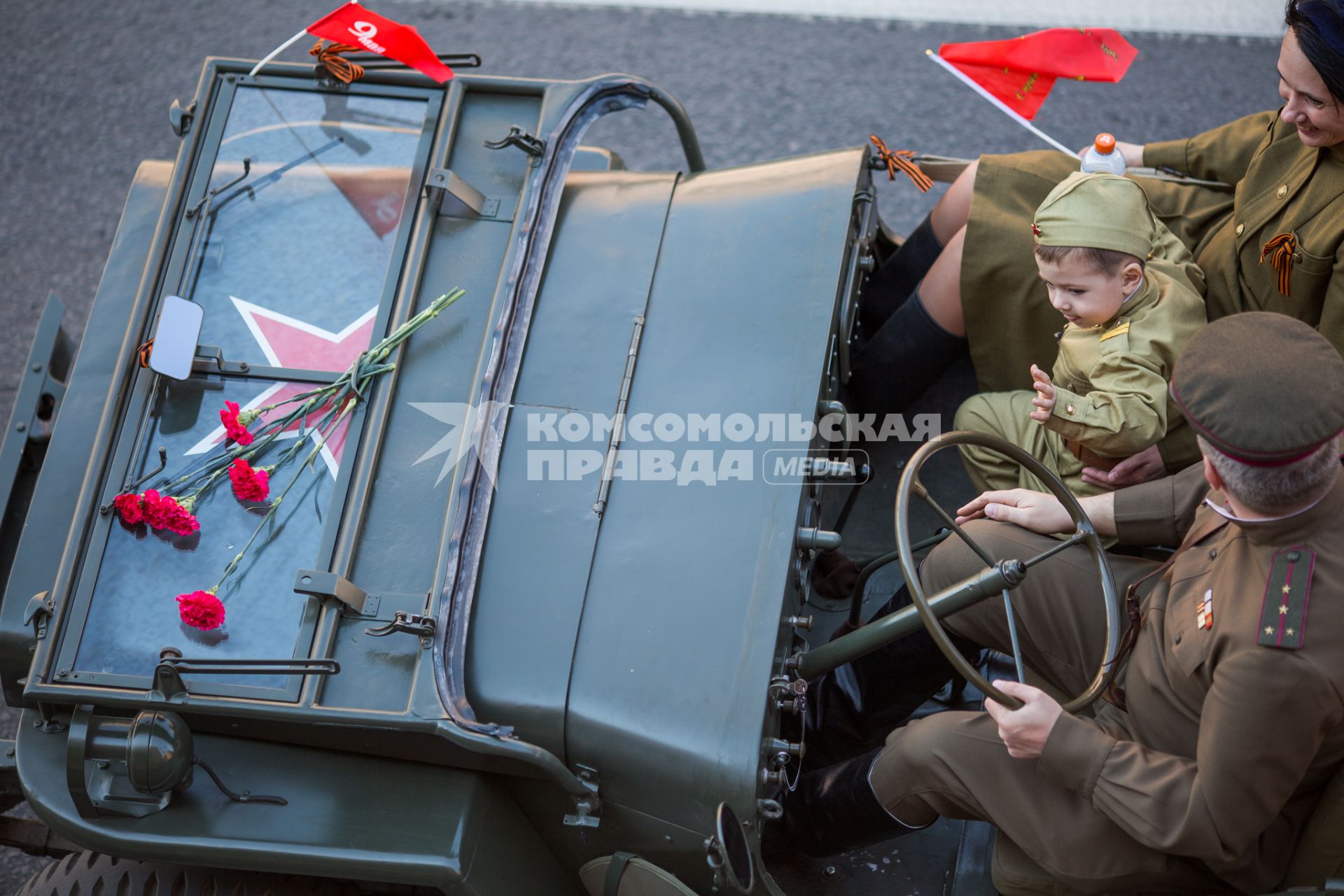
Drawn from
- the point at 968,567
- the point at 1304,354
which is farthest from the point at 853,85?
the point at 1304,354

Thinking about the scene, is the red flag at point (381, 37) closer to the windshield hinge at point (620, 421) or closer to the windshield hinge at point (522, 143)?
the windshield hinge at point (522, 143)

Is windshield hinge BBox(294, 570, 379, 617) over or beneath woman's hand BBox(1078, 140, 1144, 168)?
beneath

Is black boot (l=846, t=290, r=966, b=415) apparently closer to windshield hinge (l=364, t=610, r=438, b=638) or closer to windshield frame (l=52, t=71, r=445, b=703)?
windshield frame (l=52, t=71, r=445, b=703)

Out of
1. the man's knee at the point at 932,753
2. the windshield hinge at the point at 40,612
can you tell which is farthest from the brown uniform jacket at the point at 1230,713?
the windshield hinge at the point at 40,612

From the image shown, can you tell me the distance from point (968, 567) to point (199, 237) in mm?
1630

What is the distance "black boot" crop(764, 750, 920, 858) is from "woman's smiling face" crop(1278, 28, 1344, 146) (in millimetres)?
1387

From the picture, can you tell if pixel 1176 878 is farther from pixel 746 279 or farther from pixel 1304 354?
pixel 746 279

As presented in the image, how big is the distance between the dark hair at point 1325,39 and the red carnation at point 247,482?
198 centimetres


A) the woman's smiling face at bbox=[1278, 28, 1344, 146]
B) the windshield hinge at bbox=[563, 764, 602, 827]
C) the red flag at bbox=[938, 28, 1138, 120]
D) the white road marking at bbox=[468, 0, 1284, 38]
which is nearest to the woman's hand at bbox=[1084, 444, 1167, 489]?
the woman's smiling face at bbox=[1278, 28, 1344, 146]

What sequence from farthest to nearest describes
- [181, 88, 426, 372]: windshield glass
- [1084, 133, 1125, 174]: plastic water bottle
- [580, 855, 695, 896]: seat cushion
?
[1084, 133, 1125, 174]: plastic water bottle, [181, 88, 426, 372]: windshield glass, [580, 855, 695, 896]: seat cushion

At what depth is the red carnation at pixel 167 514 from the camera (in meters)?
2.16

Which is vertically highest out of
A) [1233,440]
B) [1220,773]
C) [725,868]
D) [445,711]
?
[1233,440]

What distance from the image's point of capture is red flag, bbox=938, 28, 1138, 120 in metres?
2.91

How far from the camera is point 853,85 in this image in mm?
4484
